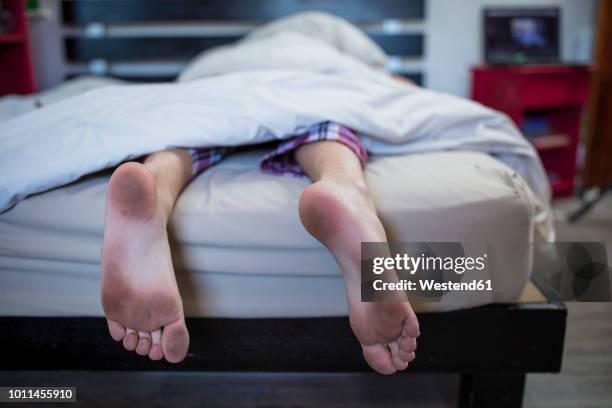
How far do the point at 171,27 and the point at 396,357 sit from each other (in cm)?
237

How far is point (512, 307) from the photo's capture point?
3.04 ft

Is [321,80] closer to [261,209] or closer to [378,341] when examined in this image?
[261,209]

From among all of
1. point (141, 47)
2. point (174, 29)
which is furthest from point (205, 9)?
point (141, 47)

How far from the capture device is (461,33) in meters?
2.86

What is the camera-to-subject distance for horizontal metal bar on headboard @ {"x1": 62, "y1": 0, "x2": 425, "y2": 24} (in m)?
2.67

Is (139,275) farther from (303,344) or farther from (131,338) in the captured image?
(303,344)

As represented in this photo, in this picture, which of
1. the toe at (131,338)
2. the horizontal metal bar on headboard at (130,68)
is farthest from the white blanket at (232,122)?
the horizontal metal bar on headboard at (130,68)

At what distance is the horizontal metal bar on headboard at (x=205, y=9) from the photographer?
2.67 meters

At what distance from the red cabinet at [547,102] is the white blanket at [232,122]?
54.7 inches

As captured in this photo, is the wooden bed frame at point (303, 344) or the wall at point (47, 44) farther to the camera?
the wall at point (47, 44)

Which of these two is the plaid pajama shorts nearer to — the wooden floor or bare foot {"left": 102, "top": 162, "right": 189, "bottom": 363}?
bare foot {"left": 102, "top": 162, "right": 189, "bottom": 363}

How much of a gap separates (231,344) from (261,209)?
0.23 meters

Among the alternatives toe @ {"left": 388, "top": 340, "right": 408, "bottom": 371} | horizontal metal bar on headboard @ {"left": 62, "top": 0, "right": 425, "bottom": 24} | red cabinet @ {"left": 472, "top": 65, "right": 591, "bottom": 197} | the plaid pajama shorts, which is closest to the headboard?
horizontal metal bar on headboard @ {"left": 62, "top": 0, "right": 425, "bottom": 24}

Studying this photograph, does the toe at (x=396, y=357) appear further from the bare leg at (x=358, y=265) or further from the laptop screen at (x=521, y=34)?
the laptop screen at (x=521, y=34)
